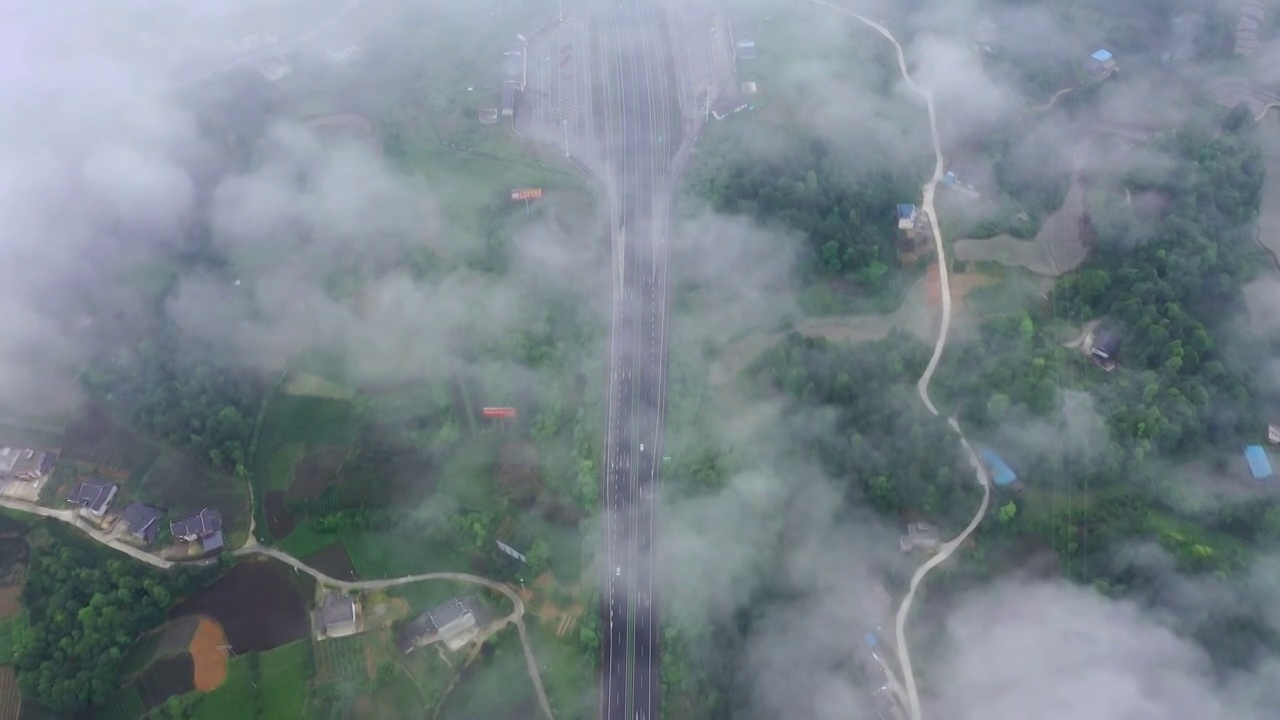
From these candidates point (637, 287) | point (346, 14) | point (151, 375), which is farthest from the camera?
point (346, 14)

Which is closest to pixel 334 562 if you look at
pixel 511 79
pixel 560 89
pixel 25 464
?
pixel 25 464

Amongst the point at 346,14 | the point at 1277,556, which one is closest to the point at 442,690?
the point at 1277,556

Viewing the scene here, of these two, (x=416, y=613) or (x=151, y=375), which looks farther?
(x=151, y=375)

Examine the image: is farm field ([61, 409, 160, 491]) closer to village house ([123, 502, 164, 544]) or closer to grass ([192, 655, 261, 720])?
village house ([123, 502, 164, 544])

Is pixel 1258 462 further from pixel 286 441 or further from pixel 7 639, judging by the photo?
pixel 7 639

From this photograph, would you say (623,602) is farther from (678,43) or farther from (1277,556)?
(678,43)

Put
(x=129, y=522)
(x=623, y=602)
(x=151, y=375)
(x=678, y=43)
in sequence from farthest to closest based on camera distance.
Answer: (x=678, y=43), (x=151, y=375), (x=129, y=522), (x=623, y=602)

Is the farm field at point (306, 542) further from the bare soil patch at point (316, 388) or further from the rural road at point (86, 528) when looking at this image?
the bare soil patch at point (316, 388)
